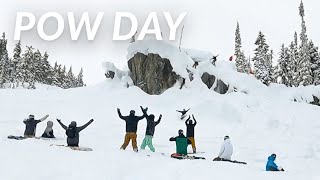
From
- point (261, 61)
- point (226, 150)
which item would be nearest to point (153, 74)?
point (261, 61)

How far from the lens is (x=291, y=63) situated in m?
62.1

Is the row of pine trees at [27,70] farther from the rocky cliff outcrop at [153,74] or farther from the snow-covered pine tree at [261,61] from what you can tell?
the snow-covered pine tree at [261,61]

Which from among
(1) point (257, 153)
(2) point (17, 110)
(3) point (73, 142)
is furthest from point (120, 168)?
(2) point (17, 110)

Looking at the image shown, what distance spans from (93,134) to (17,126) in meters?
5.07

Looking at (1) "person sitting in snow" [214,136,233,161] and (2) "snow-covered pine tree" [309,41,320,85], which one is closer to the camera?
(1) "person sitting in snow" [214,136,233,161]

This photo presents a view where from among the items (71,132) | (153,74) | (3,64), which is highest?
(3,64)

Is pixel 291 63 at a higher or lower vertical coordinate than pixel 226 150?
higher

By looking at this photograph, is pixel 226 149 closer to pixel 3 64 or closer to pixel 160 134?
pixel 160 134

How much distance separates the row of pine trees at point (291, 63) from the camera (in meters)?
51.9

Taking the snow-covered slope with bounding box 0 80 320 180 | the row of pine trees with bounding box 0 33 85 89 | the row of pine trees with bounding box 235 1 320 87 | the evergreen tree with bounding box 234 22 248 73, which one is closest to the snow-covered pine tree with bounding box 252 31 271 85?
the row of pine trees with bounding box 235 1 320 87

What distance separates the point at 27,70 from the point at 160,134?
5784cm

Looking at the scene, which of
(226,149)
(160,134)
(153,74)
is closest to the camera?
(226,149)

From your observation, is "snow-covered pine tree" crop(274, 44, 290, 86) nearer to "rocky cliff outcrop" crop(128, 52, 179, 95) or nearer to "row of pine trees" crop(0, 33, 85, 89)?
"rocky cliff outcrop" crop(128, 52, 179, 95)

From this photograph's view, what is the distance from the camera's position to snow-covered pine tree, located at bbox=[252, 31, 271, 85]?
178ft
